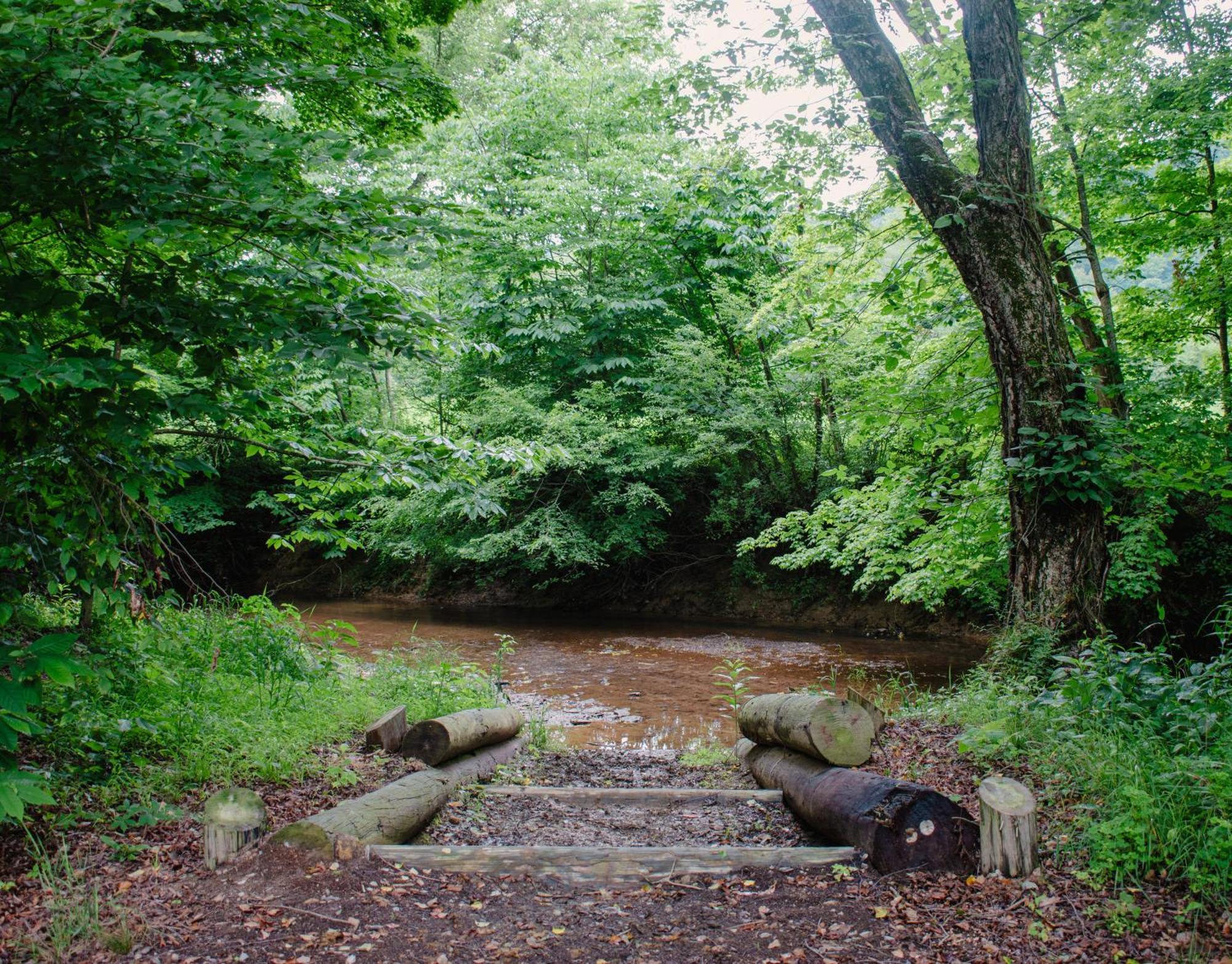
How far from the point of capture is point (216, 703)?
4559 millimetres

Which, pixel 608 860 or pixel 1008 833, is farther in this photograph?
pixel 608 860

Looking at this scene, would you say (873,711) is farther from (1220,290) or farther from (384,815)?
(1220,290)

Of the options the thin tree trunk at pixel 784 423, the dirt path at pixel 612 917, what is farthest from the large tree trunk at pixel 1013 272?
the thin tree trunk at pixel 784 423

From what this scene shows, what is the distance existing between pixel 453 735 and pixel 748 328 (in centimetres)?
887

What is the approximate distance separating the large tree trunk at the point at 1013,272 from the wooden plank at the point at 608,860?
2.66m

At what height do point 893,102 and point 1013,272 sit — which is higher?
point 893,102

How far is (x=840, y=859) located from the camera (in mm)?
3389

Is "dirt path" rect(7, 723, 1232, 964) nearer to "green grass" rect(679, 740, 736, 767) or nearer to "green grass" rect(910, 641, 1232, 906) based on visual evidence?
"green grass" rect(910, 641, 1232, 906)

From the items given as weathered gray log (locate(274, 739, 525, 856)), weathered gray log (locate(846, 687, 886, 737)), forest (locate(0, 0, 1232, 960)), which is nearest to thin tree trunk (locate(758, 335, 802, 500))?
forest (locate(0, 0, 1232, 960))

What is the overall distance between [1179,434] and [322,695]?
22.1ft

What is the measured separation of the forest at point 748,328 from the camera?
2.86 meters

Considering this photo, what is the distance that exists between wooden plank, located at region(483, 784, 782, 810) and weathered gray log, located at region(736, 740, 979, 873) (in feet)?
3.09

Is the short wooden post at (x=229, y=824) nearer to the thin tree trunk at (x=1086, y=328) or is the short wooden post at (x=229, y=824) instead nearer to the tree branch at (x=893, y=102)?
the tree branch at (x=893, y=102)

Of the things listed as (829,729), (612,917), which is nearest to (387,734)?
(612,917)
